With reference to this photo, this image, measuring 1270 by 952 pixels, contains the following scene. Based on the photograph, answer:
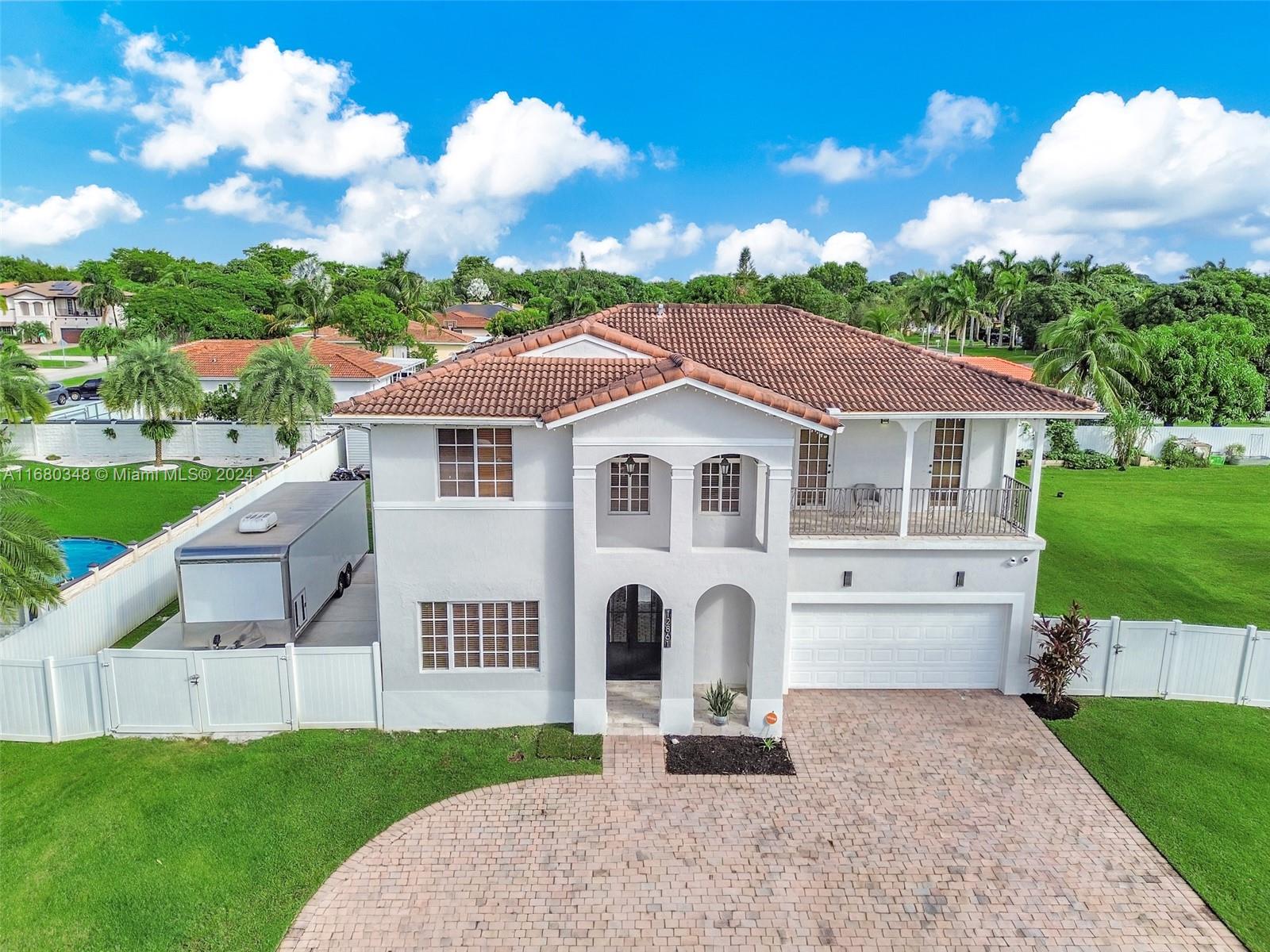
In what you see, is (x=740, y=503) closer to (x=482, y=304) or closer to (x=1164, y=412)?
(x=1164, y=412)

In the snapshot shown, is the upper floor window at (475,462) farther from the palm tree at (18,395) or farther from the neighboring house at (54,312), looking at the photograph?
the neighboring house at (54,312)

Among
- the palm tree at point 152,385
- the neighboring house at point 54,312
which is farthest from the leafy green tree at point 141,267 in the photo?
the palm tree at point 152,385

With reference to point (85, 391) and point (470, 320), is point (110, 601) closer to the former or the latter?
point (85, 391)

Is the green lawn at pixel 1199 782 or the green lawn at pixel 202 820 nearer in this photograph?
the green lawn at pixel 202 820

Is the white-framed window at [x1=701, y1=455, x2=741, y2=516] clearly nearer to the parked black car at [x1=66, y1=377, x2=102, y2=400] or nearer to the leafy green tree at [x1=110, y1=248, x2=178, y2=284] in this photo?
the parked black car at [x1=66, y1=377, x2=102, y2=400]

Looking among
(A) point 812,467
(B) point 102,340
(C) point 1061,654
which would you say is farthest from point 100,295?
(C) point 1061,654

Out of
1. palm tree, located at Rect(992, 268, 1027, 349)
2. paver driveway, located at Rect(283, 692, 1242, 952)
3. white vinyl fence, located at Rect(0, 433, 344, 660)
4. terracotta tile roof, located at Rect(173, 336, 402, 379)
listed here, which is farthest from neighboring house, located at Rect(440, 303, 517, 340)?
paver driveway, located at Rect(283, 692, 1242, 952)
